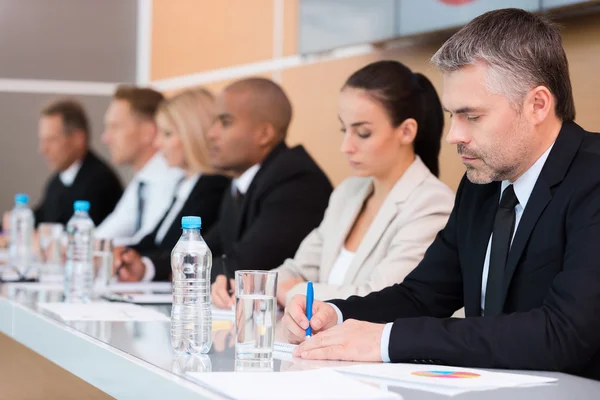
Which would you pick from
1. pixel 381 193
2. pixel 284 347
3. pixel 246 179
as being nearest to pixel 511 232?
pixel 284 347

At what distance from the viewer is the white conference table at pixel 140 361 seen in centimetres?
130

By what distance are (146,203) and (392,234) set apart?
7.55ft

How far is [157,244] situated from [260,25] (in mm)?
1159

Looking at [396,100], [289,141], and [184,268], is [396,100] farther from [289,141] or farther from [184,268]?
[289,141]

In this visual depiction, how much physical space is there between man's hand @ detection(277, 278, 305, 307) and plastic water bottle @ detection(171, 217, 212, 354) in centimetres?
70

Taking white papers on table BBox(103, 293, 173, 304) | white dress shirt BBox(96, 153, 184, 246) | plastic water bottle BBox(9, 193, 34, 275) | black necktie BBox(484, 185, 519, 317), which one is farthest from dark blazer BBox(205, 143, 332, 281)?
black necktie BBox(484, 185, 519, 317)

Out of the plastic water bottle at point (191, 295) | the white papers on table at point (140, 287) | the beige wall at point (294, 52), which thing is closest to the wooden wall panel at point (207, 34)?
the beige wall at point (294, 52)

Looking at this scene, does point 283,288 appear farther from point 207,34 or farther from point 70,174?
point 70,174

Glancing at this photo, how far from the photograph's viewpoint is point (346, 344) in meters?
1.57

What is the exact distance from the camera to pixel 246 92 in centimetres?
346

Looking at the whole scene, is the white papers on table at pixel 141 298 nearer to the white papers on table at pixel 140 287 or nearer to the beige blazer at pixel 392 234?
the white papers on table at pixel 140 287

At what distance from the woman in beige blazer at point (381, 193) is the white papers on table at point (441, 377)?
77 cm

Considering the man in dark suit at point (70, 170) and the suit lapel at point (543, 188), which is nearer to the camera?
the suit lapel at point (543, 188)

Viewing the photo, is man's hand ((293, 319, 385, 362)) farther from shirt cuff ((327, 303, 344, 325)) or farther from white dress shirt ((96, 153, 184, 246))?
white dress shirt ((96, 153, 184, 246))
